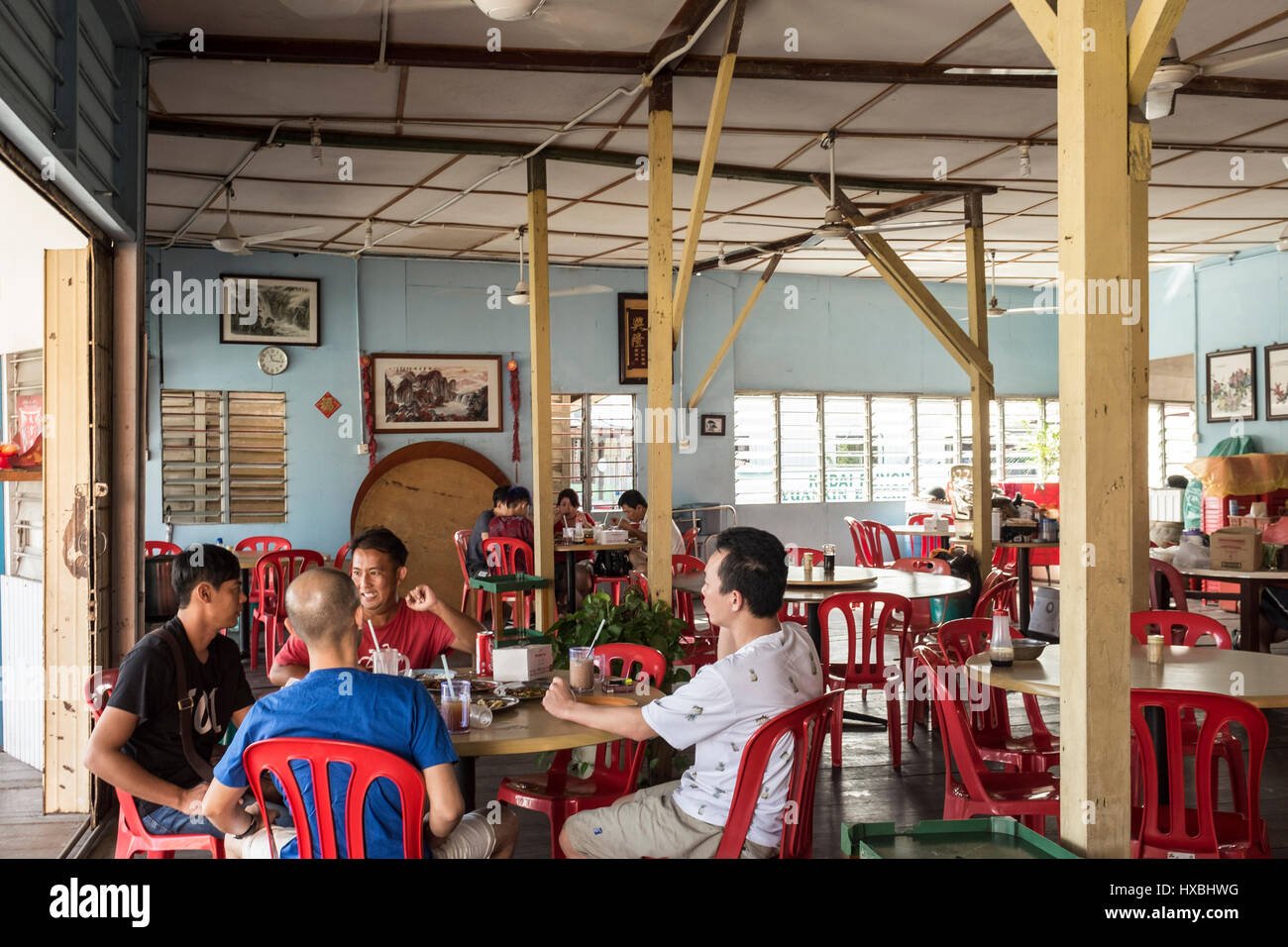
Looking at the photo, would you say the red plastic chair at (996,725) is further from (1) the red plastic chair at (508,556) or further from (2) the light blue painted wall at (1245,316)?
(2) the light blue painted wall at (1245,316)

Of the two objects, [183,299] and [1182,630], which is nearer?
[1182,630]

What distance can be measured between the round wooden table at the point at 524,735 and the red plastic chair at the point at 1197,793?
1.61 metres

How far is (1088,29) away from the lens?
7.77 feet

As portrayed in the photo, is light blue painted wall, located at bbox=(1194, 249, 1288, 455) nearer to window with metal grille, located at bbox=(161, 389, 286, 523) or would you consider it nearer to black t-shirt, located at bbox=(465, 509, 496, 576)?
black t-shirt, located at bbox=(465, 509, 496, 576)

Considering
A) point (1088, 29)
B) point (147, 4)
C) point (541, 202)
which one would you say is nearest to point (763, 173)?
point (541, 202)

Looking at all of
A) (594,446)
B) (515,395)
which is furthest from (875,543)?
(515,395)

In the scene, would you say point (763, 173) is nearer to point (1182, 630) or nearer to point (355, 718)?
point (1182, 630)

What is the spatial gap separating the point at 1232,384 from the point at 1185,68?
919cm

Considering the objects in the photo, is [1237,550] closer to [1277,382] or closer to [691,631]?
[691,631]

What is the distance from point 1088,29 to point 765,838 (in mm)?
2258

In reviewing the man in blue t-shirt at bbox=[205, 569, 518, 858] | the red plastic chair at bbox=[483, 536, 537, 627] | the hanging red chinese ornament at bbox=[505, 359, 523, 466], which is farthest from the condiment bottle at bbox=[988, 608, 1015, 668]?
the hanging red chinese ornament at bbox=[505, 359, 523, 466]

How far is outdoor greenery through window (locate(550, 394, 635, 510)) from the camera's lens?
39.3 feet

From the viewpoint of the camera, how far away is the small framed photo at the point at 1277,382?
37.5 ft

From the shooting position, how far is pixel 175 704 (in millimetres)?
3213
